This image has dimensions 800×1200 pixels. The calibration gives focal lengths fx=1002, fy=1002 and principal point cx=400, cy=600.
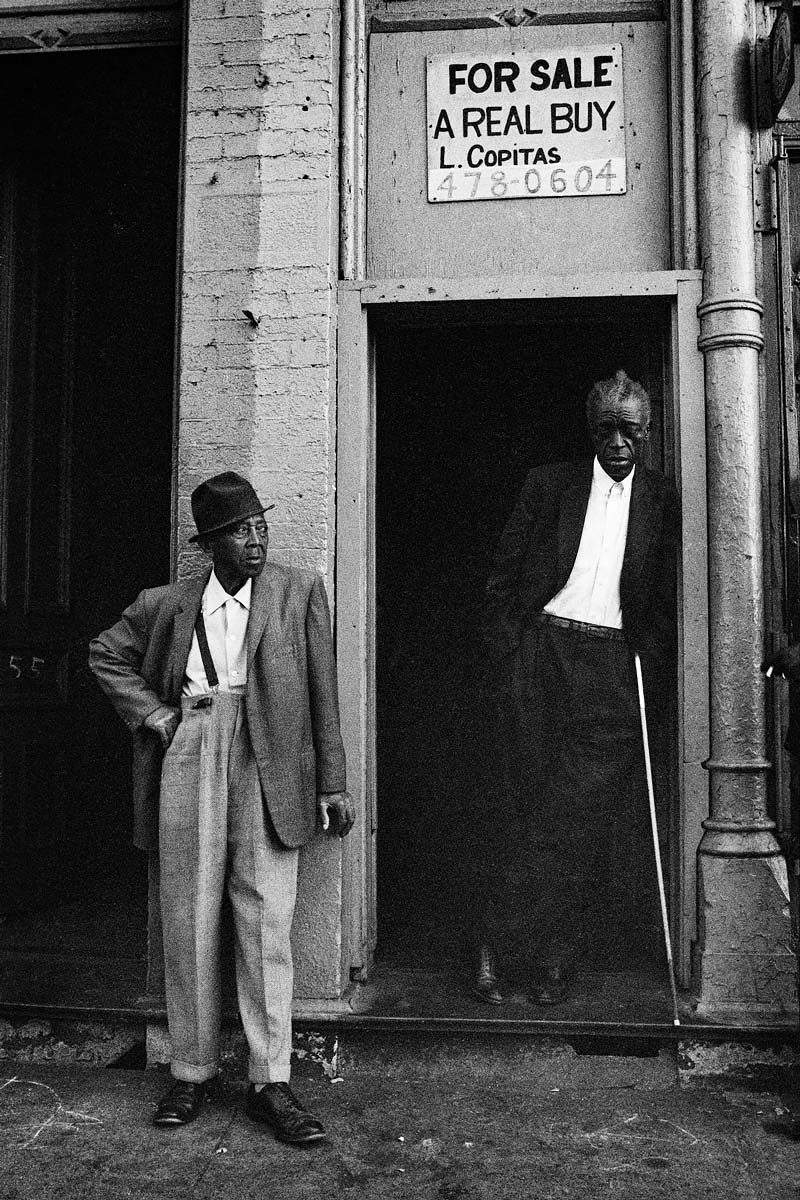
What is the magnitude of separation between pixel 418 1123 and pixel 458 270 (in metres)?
3.39

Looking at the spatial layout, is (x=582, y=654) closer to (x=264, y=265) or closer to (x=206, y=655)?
(x=206, y=655)

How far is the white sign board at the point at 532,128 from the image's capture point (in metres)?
4.32

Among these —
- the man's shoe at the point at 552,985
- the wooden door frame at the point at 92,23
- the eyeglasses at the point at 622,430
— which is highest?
the wooden door frame at the point at 92,23

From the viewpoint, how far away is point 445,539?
20.5ft

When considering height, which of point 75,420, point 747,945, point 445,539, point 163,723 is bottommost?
point 747,945

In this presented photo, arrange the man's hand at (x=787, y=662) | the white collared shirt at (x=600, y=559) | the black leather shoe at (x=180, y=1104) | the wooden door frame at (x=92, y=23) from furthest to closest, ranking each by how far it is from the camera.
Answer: the wooden door frame at (x=92, y=23) < the white collared shirt at (x=600, y=559) < the black leather shoe at (x=180, y=1104) < the man's hand at (x=787, y=662)

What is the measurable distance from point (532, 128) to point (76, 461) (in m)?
3.40

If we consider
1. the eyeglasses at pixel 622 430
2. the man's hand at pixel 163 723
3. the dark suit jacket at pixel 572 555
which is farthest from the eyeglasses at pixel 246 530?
the eyeglasses at pixel 622 430

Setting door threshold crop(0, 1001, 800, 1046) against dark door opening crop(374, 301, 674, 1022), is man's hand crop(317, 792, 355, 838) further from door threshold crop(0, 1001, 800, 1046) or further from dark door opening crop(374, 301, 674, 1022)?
dark door opening crop(374, 301, 674, 1022)

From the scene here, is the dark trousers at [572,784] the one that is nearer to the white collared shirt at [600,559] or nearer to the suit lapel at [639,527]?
the white collared shirt at [600,559]

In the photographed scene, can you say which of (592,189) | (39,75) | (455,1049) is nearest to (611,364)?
(592,189)

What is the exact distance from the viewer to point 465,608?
6.25m

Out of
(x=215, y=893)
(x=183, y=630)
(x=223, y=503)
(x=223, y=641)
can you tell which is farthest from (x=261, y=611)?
(x=215, y=893)

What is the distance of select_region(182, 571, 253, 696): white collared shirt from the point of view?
372cm
